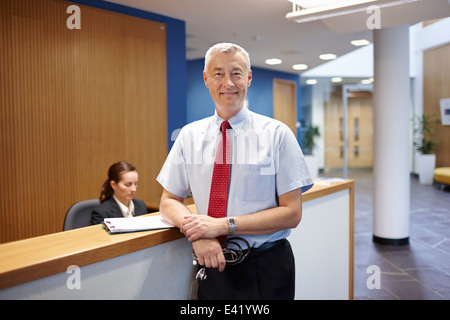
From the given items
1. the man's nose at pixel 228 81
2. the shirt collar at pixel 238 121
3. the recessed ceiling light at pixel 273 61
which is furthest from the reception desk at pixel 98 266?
the recessed ceiling light at pixel 273 61

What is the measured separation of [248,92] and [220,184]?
8.76 meters

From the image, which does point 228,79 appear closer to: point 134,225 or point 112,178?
point 134,225

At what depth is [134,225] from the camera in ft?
5.38

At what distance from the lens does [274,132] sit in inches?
60.1

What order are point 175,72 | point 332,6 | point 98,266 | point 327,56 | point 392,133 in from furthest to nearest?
point 327,56, point 175,72, point 392,133, point 332,6, point 98,266

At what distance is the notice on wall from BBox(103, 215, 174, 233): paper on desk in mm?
10642

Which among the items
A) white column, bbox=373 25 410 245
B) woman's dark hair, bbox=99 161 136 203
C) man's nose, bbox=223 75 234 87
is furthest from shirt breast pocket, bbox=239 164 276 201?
white column, bbox=373 25 410 245

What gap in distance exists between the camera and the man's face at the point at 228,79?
149 cm

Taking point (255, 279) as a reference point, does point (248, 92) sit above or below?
above

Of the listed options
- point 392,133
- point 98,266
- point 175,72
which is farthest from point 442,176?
point 98,266

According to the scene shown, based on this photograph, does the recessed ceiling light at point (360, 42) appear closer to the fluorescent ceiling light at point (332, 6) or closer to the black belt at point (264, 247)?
the fluorescent ceiling light at point (332, 6)

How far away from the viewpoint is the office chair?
2742 mm

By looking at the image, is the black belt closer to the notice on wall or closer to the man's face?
the man's face

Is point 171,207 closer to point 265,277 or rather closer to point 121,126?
point 265,277
